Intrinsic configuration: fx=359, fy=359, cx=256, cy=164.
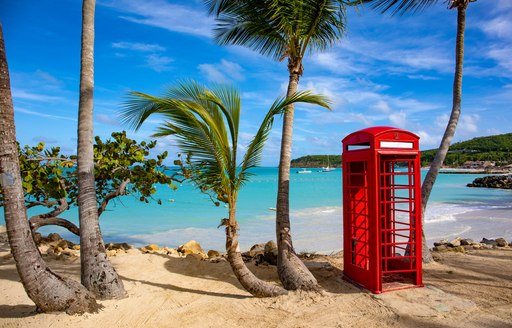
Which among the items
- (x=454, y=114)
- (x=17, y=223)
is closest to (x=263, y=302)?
(x=17, y=223)

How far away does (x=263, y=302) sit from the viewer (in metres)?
5.43

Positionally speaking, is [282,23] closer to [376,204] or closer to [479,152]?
[376,204]

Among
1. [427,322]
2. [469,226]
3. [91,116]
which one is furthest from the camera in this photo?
[469,226]

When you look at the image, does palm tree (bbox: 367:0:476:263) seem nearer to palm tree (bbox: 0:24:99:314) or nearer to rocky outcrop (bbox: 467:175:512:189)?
palm tree (bbox: 0:24:99:314)

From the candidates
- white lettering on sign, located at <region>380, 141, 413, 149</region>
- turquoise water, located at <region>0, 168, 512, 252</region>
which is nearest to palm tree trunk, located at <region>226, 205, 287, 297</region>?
white lettering on sign, located at <region>380, 141, 413, 149</region>

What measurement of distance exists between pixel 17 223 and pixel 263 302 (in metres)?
3.49

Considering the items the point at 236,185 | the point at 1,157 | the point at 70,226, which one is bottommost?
the point at 70,226

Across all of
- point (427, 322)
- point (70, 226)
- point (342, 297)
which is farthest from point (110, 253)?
point (427, 322)

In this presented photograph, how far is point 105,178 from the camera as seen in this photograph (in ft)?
26.9

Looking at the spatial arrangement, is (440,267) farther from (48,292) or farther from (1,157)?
(1,157)

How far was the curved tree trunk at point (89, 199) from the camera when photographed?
5336 mm

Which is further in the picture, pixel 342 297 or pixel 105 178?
pixel 105 178

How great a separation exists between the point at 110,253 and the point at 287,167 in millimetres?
4828

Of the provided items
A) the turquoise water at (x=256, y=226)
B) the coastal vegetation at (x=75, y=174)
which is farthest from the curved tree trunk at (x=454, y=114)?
the coastal vegetation at (x=75, y=174)
